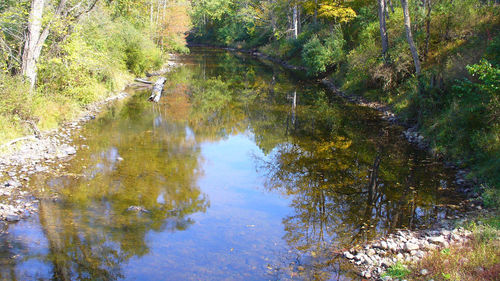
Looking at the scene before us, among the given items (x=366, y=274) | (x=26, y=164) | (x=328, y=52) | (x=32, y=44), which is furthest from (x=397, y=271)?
(x=328, y=52)

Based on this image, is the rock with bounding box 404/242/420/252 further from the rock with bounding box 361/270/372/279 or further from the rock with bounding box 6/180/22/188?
the rock with bounding box 6/180/22/188

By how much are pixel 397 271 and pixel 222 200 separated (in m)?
5.02

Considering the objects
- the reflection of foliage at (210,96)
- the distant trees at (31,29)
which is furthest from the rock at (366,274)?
the reflection of foliage at (210,96)

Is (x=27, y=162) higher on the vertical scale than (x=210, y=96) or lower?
lower

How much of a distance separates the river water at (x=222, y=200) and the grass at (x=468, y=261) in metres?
1.27

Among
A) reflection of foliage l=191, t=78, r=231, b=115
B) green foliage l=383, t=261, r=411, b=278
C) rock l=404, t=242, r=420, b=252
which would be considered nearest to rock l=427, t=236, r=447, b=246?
rock l=404, t=242, r=420, b=252

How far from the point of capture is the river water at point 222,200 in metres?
6.97

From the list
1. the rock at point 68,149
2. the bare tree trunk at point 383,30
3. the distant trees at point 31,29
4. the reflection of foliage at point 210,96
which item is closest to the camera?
the rock at point 68,149

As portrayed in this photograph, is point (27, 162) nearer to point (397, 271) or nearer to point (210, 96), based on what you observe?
point (397, 271)

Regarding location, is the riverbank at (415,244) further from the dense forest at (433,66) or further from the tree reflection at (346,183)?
the dense forest at (433,66)

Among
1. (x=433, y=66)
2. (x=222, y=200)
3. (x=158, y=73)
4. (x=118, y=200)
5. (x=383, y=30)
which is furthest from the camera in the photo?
(x=158, y=73)

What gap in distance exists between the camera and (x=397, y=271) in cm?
625

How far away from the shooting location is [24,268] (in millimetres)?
6543

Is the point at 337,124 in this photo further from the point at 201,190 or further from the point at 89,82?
the point at 89,82
